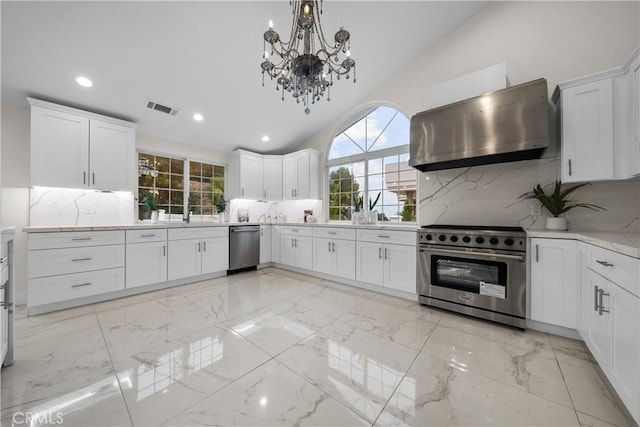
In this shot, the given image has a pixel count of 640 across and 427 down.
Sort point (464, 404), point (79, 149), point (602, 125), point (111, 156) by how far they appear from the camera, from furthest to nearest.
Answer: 1. point (111, 156)
2. point (79, 149)
3. point (602, 125)
4. point (464, 404)

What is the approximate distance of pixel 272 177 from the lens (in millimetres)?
5008

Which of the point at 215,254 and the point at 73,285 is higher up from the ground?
the point at 215,254

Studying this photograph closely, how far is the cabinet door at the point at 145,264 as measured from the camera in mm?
2975

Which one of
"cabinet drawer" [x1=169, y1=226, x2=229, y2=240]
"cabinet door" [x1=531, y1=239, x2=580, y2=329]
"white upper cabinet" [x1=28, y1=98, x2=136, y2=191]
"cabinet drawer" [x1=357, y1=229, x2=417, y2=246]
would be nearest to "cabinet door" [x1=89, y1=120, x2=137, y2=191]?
"white upper cabinet" [x1=28, y1=98, x2=136, y2=191]

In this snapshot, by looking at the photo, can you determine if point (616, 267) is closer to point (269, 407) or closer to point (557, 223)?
point (557, 223)

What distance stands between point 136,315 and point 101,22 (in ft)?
9.47

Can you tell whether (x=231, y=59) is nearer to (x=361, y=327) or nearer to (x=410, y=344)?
(x=361, y=327)

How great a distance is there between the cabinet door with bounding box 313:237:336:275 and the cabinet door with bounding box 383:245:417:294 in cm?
91

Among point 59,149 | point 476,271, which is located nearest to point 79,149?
point 59,149

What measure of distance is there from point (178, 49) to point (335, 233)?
3009mm

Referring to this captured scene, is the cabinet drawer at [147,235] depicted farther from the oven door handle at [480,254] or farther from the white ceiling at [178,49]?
the oven door handle at [480,254]

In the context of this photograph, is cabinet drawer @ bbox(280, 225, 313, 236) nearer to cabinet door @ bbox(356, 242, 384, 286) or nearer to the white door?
the white door

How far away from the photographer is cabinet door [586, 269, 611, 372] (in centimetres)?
141

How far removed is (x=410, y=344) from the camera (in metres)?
1.92
